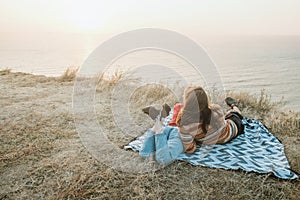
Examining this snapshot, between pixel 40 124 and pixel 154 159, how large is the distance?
1.59 metres

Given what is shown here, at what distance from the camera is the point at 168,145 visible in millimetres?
2684

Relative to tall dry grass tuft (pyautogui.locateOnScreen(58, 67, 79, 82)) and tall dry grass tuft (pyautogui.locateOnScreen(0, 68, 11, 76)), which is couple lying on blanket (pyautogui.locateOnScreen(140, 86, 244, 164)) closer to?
tall dry grass tuft (pyautogui.locateOnScreen(58, 67, 79, 82))

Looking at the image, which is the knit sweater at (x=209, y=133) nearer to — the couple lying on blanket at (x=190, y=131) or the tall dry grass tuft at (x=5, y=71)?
the couple lying on blanket at (x=190, y=131)

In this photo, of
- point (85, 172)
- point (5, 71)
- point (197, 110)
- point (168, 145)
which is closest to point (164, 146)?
point (168, 145)

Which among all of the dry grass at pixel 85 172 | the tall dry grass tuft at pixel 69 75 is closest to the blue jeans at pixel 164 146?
the dry grass at pixel 85 172

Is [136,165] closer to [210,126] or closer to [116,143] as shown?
[116,143]

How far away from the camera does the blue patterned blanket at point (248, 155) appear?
256cm

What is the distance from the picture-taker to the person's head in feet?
9.20

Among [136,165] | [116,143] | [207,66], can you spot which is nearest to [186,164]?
[136,165]

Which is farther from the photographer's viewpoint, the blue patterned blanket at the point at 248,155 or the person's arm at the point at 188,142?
the person's arm at the point at 188,142

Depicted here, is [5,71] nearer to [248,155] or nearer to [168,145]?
[168,145]

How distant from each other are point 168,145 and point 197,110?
448mm

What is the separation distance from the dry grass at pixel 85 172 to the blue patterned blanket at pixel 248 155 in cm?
8

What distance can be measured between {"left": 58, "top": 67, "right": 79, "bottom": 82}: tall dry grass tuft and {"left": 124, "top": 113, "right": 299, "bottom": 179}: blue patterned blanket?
340 centimetres
